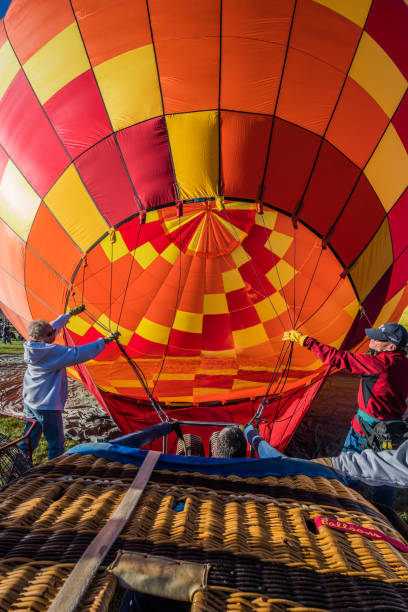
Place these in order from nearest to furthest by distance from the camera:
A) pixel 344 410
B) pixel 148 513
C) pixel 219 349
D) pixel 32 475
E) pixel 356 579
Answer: pixel 356 579
pixel 148 513
pixel 32 475
pixel 344 410
pixel 219 349

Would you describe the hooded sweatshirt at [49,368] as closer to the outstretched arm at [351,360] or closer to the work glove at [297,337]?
the work glove at [297,337]

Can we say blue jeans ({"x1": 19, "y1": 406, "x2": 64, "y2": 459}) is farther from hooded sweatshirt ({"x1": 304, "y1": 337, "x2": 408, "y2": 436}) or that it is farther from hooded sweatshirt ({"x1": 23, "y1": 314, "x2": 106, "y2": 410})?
hooded sweatshirt ({"x1": 304, "y1": 337, "x2": 408, "y2": 436})

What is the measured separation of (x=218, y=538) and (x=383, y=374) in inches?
68.2

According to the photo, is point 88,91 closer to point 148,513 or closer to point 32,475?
point 32,475

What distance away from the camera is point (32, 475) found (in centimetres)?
93

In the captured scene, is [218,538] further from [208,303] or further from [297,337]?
[208,303]

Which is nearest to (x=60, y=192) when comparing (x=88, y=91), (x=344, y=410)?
(x=88, y=91)

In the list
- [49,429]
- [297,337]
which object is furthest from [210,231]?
[49,429]

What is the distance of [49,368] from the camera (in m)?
2.24

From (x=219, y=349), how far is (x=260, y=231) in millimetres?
1426

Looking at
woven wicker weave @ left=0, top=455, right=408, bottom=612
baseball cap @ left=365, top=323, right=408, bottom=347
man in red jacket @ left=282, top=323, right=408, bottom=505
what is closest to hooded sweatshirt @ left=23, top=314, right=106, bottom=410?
woven wicker weave @ left=0, top=455, right=408, bottom=612

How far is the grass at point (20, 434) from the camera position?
274 centimetres

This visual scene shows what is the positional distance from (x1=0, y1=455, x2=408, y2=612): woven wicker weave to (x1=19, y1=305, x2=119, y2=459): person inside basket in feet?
4.31

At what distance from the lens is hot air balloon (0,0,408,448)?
7.88 ft
